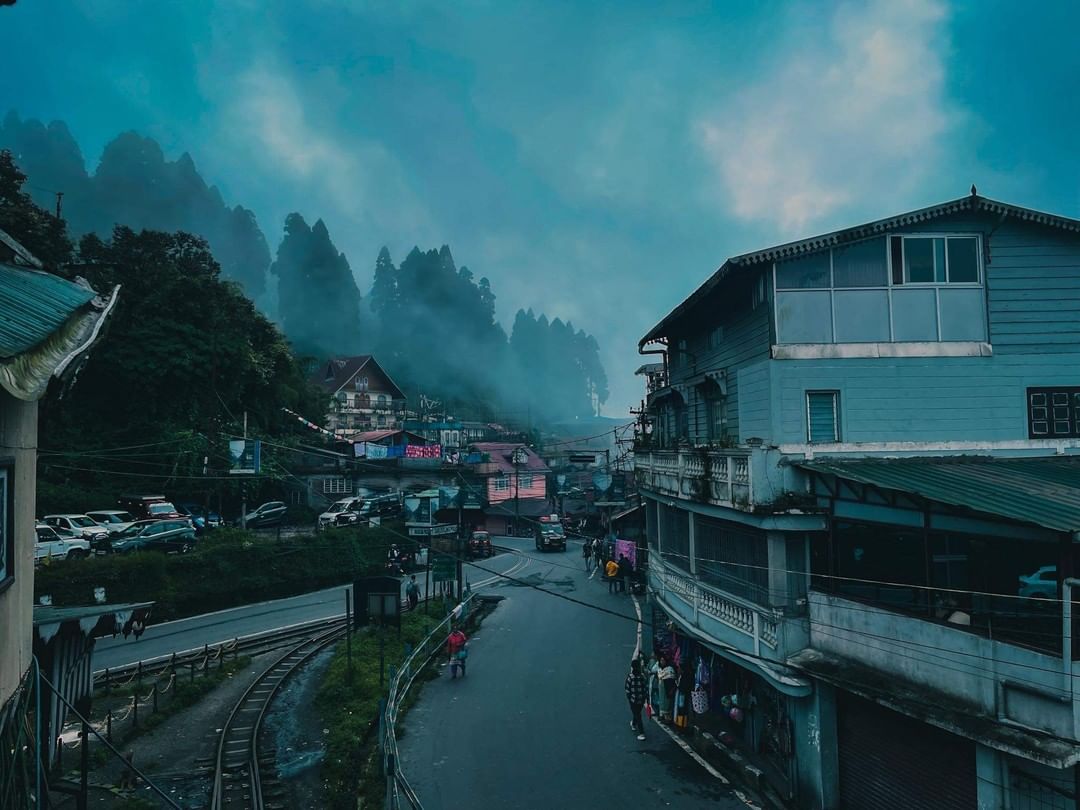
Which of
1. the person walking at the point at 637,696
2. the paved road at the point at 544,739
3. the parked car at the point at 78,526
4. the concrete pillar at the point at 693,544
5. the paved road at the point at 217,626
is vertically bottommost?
the paved road at the point at 217,626

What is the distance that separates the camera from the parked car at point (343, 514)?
147ft

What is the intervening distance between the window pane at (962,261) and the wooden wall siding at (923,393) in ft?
6.22

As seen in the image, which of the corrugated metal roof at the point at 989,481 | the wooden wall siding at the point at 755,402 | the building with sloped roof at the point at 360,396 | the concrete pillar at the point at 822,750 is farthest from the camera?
the building with sloped roof at the point at 360,396

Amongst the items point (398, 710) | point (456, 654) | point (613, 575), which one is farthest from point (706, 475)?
point (613, 575)

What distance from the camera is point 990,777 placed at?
10.1m

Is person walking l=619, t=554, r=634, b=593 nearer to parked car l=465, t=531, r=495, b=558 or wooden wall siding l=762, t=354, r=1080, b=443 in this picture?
parked car l=465, t=531, r=495, b=558

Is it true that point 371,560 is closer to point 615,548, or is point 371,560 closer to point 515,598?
point 515,598

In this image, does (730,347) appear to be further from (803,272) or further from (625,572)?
(625,572)

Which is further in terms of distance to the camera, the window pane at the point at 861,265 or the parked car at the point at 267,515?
the parked car at the point at 267,515

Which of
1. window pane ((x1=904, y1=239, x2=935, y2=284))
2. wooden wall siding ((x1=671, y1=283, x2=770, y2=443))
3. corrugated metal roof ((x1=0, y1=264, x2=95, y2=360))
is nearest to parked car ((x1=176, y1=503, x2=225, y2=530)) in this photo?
wooden wall siding ((x1=671, y1=283, x2=770, y2=443))

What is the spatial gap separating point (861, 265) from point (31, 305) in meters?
15.6

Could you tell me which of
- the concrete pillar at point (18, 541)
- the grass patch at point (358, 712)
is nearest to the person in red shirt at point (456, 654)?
the grass patch at point (358, 712)

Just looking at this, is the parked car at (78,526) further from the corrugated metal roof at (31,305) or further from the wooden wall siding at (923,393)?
the wooden wall siding at (923,393)

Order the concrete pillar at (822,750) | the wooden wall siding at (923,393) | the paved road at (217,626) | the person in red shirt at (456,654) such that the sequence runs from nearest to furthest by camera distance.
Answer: the concrete pillar at (822,750)
the wooden wall siding at (923,393)
the person in red shirt at (456,654)
the paved road at (217,626)
